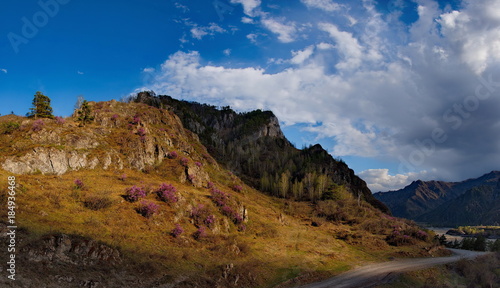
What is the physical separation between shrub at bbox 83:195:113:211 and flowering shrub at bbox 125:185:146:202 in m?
4.12

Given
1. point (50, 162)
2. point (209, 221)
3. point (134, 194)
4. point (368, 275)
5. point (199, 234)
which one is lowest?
point (368, 275)

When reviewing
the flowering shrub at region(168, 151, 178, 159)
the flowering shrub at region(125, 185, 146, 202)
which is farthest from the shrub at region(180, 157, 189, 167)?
the flowering shrub at region(125, 185, 146, 202)

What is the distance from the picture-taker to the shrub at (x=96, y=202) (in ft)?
124

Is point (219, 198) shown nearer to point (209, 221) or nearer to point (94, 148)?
point (209, 221)

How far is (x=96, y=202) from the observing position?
126 ft

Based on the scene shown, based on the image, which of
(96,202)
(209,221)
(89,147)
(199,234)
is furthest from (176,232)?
(89,147)

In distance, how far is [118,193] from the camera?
1779 inches

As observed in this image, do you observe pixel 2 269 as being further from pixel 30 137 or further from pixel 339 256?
pixel 339 256

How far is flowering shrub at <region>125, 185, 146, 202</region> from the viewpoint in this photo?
1731 inches

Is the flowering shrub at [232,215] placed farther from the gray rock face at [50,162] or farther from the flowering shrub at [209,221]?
the gray rock face at [50,162]

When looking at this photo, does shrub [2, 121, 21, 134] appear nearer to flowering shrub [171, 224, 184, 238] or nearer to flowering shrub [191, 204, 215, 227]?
flowering shrub [191, 204, 215, 227]

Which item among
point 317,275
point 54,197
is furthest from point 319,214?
point 54,197

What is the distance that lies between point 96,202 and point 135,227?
7.25m

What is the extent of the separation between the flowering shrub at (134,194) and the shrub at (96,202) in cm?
412
